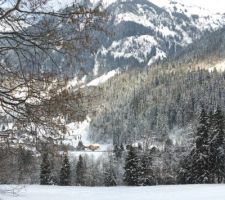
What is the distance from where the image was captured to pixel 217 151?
5659 centimetres

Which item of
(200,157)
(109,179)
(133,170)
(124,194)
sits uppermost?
(200,157)

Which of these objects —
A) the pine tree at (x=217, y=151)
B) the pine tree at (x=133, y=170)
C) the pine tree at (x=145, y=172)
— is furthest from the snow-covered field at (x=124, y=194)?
the pine tree at (x=145, y=172)

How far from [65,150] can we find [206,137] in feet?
165

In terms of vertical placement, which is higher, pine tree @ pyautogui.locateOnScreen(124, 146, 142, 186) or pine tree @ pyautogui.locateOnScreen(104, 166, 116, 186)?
pine tree @ pyautogui.locateOnScreen(124, 146, 142, 186)

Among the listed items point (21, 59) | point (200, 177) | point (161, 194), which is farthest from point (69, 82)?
point (200, 177)

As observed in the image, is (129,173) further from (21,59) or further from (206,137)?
(21,59)

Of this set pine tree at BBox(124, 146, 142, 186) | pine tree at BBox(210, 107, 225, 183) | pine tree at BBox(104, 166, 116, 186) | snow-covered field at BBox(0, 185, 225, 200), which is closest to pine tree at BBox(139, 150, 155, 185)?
pine tree at BBox(124, 146, 142, 186)

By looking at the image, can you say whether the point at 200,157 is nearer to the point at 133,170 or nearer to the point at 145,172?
the point at 145,172

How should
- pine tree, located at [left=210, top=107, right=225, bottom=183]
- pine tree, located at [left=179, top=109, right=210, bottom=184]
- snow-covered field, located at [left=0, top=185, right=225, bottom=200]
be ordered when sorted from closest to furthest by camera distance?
snow-covered field, located at [left=0, top=185, right=225, bottom=200], pine tree, located at [left=179, top=109, right=210, bottom=184], pine tree, located at [left=210, top=107, right=225, bottom=183]

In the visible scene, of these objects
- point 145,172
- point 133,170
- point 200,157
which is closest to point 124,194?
point 200,157

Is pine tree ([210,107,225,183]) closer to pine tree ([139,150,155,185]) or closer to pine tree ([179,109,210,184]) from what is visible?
pine tree ([179,109,210,184])

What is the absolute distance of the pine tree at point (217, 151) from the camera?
56.2 metres

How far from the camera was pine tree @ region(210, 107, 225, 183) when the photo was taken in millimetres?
56188

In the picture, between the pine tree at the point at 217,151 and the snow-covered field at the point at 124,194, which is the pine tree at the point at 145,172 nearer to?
the pine tree at the point at 217,151
